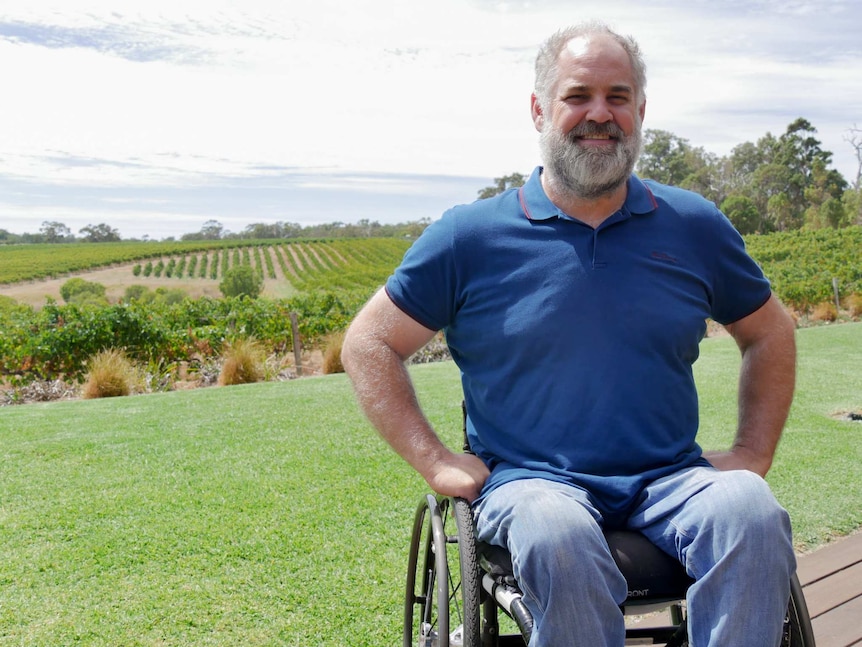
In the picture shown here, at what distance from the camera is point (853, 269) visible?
19.9 m

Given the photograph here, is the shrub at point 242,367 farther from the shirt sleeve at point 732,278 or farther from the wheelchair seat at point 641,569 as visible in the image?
the wheelchair seat at point 641,569

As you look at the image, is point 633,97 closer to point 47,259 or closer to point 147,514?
point 147,514

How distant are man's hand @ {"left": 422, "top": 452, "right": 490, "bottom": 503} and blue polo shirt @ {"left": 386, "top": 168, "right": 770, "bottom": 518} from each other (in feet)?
0.13

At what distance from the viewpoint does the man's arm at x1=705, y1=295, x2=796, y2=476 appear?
6.08 feet

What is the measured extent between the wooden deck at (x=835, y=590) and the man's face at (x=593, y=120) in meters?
1.35

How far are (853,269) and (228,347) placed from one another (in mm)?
15698

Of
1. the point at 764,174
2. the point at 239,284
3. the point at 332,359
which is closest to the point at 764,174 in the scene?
the point at 764,174

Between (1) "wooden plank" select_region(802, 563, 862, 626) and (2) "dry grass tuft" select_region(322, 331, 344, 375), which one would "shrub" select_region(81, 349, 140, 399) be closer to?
(2) "dry grass tuft" select_region(322, 331, 344, 375)

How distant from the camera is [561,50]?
183 centimetres

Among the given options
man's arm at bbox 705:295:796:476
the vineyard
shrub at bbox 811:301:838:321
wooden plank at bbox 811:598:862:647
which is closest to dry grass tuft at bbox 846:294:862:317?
the vineyard

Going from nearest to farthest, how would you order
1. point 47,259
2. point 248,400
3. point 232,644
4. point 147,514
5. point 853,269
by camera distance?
point 232,644
point 147,514
point 248,400
point 853,269
point 47,259

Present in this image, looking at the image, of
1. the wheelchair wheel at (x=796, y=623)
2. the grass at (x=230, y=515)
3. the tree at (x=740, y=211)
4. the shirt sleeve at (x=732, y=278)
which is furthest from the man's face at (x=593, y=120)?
the tree at (x=740, y=211)

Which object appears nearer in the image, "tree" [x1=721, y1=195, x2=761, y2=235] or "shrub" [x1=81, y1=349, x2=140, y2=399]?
"shrub" [x1=81, y1=349, x2=140, y2=399]

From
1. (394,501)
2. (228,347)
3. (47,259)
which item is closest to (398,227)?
(47,259)
